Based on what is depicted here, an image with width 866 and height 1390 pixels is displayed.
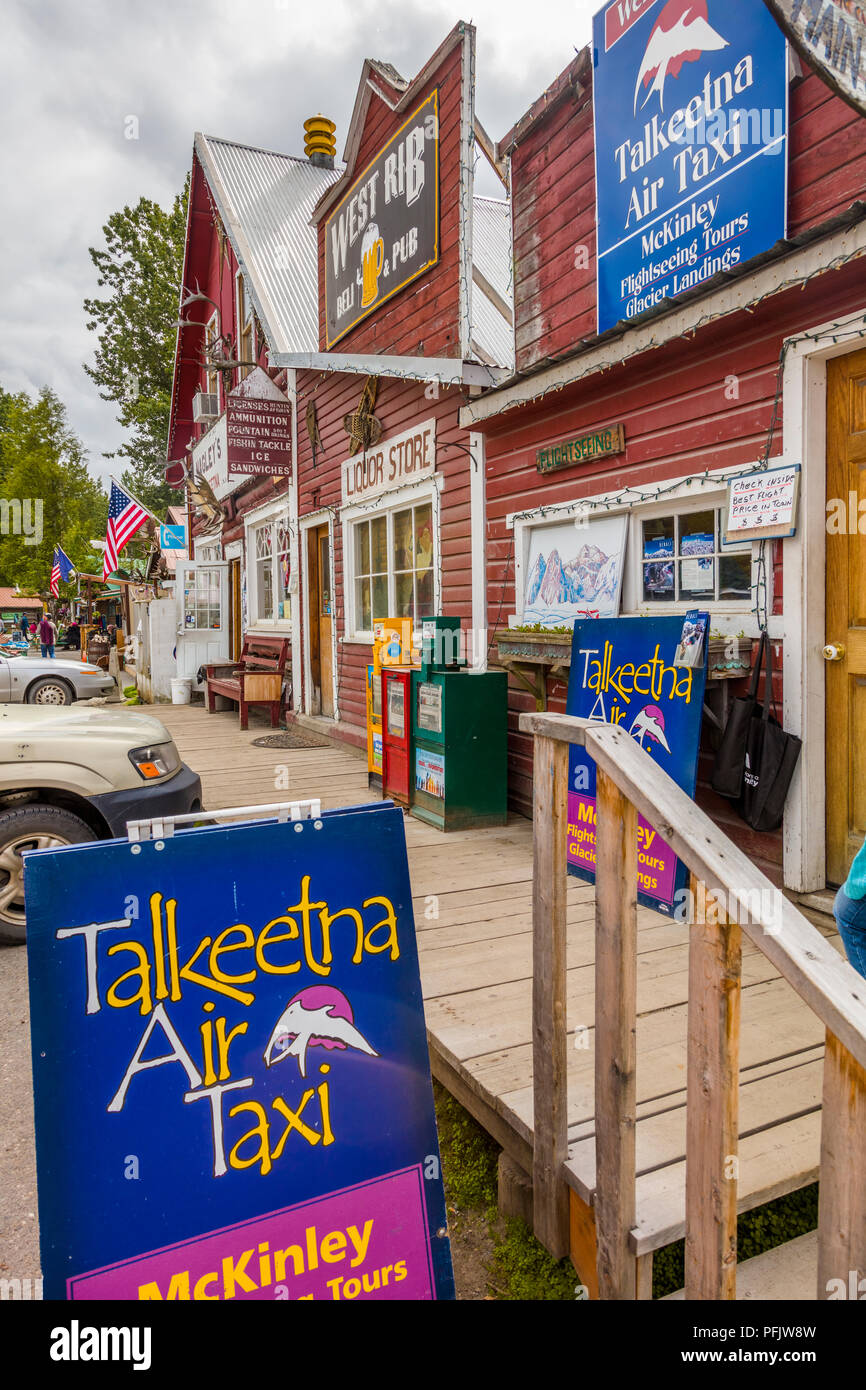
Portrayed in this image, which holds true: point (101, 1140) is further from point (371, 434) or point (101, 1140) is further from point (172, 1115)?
point (371, 434)

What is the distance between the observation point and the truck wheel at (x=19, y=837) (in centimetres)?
385

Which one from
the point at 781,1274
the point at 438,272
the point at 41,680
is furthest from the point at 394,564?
the point at 41,680

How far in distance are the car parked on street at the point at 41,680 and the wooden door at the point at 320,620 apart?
4436mm

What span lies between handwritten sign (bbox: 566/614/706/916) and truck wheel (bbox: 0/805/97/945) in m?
2.45

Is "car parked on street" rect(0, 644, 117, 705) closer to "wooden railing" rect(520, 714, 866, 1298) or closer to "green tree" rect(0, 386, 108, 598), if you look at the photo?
"wooden railing" rect(520, 714, 866, 1298)

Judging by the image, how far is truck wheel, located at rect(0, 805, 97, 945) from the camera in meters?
3.85

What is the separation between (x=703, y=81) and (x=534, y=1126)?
4504mm

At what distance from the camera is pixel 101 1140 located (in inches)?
58.5

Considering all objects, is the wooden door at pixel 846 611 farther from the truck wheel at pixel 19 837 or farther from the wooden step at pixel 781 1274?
the truck wheel at pixel 19 837

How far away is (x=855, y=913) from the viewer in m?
1.63

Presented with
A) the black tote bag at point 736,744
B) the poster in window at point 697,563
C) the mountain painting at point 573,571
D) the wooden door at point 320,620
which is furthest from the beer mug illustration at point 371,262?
the black tote bag at point 736,744

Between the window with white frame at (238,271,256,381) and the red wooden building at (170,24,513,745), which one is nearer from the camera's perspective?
the red wooden building at (170,24,513,745)

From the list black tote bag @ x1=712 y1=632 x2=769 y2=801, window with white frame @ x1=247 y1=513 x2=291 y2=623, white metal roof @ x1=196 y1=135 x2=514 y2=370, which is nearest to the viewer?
black tote bag @ x1=712 y1=632 x2=769 y2=801

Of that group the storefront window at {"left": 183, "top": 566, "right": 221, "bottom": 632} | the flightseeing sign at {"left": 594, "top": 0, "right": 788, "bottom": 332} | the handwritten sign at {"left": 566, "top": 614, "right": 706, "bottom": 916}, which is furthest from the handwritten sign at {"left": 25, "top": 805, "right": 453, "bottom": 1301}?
the storefront window at {"left": 183, "top": 566, "right": 221, "bottom": 632}
